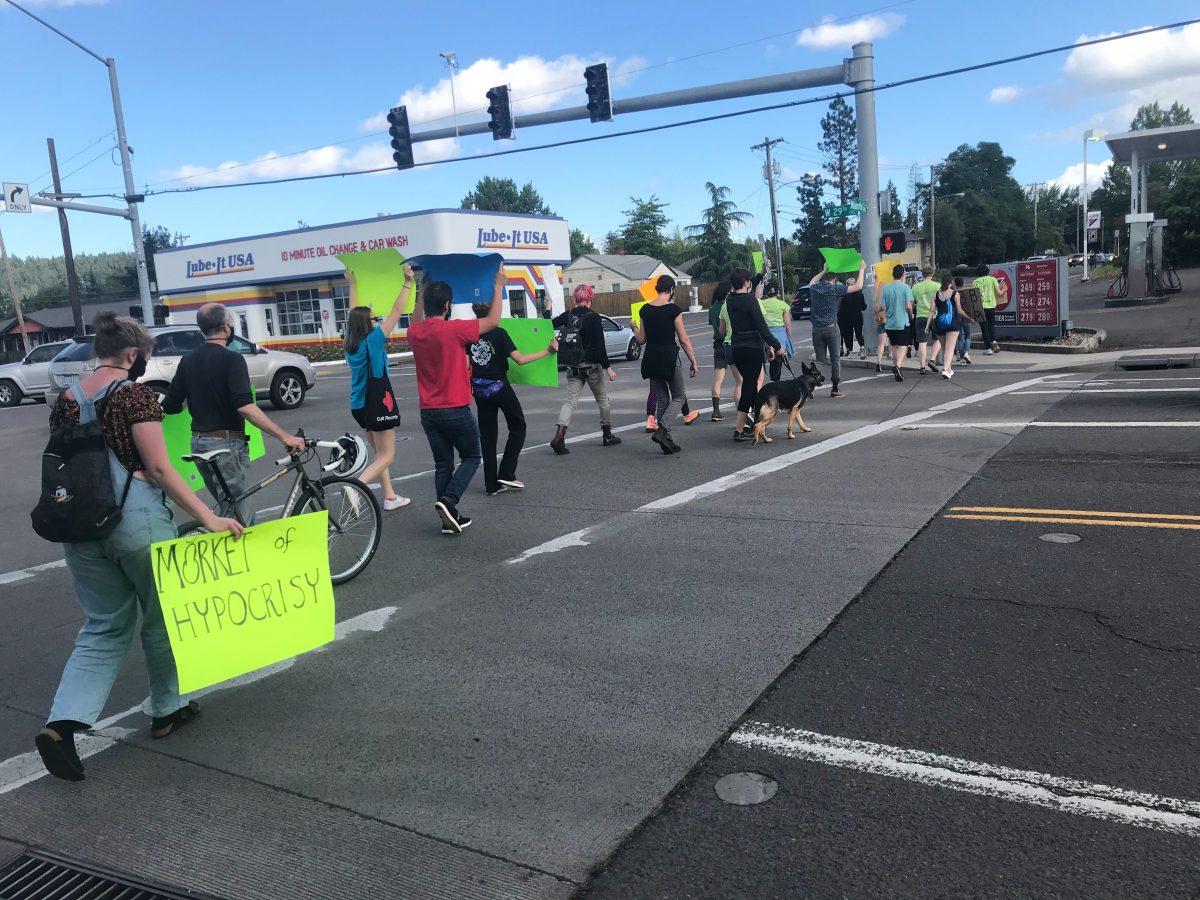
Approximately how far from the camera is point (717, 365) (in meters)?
13.1

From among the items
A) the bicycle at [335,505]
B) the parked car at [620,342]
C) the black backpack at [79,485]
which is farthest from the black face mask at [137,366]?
the parked car at [620,342]

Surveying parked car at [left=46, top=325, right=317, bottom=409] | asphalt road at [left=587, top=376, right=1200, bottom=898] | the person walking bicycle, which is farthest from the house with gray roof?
A: the person walking bicycle

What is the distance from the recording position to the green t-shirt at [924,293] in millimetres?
15391

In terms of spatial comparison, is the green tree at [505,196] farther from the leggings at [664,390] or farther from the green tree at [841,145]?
the leggings at [664,390]

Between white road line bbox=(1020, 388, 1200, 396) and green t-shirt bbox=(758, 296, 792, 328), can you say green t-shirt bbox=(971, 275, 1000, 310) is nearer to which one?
white road line bbox=(1020, 388, 1200, 396)

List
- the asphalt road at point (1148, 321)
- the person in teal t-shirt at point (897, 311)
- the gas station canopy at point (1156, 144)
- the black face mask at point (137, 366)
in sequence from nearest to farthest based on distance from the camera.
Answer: the black face mask at point (137, 366) < the person in teal t-shirt at point (897, 311) < the asphalt road at point (1148, 321) < the gas station canopy at point (1156, 144)

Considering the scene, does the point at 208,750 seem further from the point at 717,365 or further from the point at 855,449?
the point at 717,365

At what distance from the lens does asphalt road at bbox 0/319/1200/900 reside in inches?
121

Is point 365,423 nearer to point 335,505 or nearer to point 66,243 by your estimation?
point 335,505

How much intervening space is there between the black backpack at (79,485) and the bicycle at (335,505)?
1.92 metres

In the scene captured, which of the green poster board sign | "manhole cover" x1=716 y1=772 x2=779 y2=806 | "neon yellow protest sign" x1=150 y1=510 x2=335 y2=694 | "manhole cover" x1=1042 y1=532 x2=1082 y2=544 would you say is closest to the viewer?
"manhole cover" x1=716 y1=772 x2=779 y2=806

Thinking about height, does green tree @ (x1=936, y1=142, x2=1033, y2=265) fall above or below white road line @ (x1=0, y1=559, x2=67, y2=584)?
above

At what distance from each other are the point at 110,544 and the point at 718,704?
2.63 m

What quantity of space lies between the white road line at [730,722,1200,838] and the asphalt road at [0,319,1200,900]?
0.07 metres
